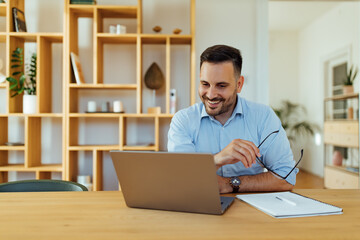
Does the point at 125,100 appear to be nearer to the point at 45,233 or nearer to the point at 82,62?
the point at 82,62

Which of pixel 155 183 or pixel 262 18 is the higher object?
pixel 262 18

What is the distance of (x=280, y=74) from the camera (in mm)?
7523

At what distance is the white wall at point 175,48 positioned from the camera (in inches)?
128

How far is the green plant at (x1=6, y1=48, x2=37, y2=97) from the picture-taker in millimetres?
2906

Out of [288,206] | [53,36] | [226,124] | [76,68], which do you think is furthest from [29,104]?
[288,206]

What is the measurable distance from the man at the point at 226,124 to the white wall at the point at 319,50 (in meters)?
3.97

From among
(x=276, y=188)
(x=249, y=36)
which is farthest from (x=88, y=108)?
(x=276, y=188)

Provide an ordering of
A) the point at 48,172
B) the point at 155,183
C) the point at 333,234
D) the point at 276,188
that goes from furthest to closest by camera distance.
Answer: the point at 48,172 < the point at 276,188 < the point at 155,183 < the point at 333,234

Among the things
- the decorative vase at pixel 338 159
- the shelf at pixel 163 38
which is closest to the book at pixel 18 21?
the shelf at pixel 163 38

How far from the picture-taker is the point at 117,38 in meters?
3.02

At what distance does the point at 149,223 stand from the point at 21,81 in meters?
2.41

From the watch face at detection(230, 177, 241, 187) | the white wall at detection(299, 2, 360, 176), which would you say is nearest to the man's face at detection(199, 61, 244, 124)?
the watch face at detection(230, 177, 241, 187)

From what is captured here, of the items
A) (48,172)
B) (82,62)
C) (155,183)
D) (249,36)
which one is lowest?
(48,172)

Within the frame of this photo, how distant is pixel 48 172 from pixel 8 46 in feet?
3.85
